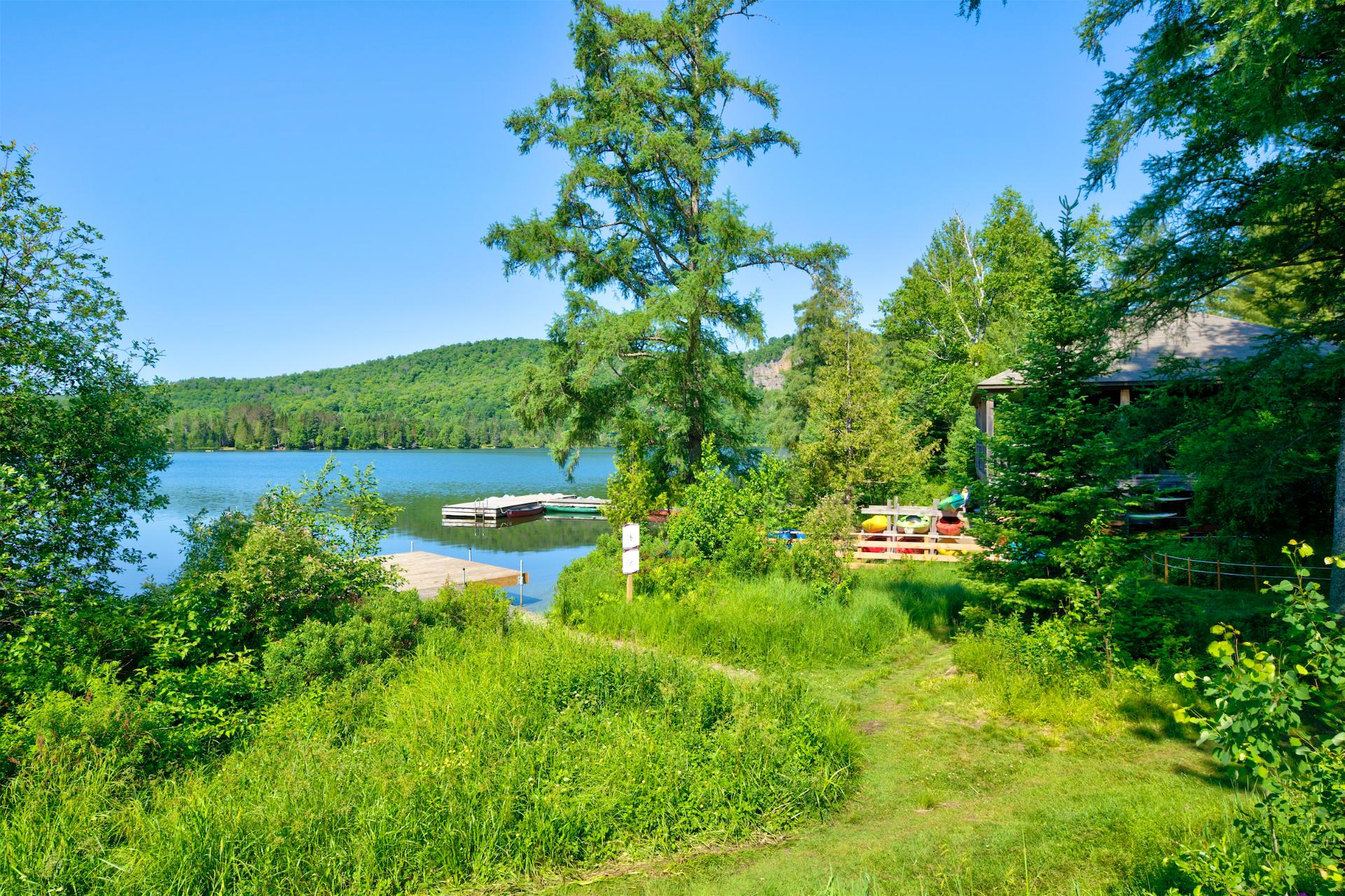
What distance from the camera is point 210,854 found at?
441cm

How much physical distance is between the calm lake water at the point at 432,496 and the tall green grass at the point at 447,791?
4.00 meters

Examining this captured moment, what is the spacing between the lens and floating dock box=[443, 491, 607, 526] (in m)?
38.0

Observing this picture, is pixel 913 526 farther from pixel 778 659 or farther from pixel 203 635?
pixel 203 635

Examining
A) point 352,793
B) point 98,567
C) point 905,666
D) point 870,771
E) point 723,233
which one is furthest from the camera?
point 723,233

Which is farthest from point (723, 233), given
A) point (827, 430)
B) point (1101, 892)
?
point (1101, 892)

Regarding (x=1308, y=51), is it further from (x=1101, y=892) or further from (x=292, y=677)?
(x=292, y=677)

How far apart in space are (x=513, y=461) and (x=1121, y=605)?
9415 centimetres

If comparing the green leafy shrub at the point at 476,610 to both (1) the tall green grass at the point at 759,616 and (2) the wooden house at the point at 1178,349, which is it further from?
(2) the wooden house at the point at 1178,349

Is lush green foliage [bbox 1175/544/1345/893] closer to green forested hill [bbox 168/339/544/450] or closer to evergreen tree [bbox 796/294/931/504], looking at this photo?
evergreen tree [bbox 796/294/931/504]

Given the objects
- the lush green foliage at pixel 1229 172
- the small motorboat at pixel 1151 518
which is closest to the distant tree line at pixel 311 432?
the small motorboat at pixel 1151 518

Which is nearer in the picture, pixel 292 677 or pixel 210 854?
pixel 210 854

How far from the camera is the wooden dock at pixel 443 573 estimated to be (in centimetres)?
1478

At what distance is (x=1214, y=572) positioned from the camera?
457 inches

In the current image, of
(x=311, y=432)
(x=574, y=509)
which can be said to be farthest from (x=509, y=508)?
(x=311, y=432)
